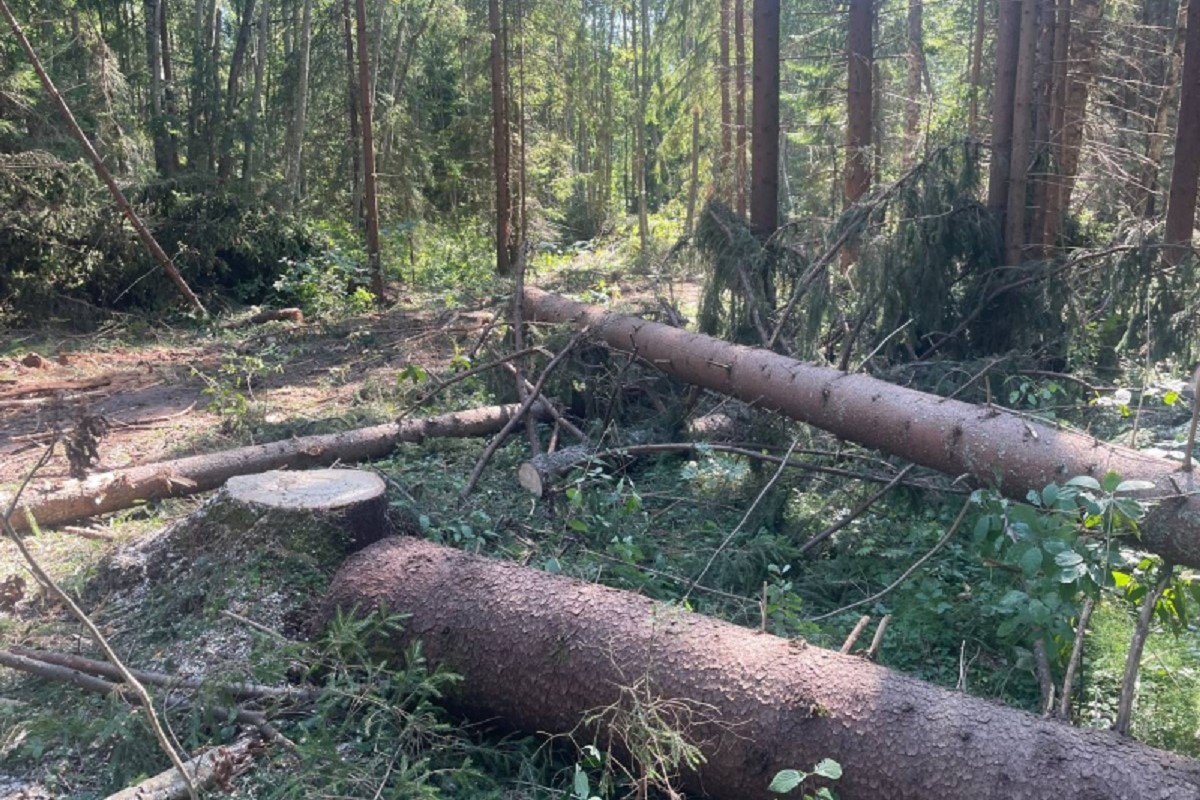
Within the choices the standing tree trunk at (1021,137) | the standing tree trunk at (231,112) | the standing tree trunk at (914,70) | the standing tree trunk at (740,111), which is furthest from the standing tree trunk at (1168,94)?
the standing tree trunk at (231,112)

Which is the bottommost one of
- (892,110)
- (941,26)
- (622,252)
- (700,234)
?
(622,252)

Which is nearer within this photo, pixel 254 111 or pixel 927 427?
pixel 927 427

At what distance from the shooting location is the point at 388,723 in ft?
10.9

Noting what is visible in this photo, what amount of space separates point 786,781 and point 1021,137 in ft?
21.1

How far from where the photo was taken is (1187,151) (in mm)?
7945

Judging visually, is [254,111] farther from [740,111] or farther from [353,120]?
[740,111]

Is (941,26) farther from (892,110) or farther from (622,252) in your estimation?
(622,252)

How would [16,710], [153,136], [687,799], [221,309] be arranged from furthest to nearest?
[153,136] → [221,309] → [16,710] → [687,799]

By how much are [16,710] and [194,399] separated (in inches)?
245

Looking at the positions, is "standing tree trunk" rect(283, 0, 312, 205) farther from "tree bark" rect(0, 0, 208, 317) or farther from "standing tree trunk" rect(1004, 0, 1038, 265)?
"standing tree trunk" rect(1004, 0, 1038, 265)

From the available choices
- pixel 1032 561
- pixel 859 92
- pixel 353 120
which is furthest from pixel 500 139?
pixel 1032 561

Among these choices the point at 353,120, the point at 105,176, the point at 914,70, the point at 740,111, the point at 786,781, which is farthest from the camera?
the point at 353,120

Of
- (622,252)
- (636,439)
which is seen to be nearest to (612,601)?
(636,439)

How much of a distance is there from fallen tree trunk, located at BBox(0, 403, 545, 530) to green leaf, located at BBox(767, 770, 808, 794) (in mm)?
4443
